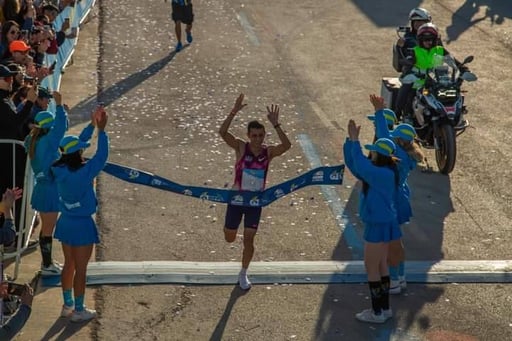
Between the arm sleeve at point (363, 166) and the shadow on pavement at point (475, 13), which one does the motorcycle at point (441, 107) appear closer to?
→ the arm sleeve at point (363, 166)

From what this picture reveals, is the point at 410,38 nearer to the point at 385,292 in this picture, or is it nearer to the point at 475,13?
the point at 385,292

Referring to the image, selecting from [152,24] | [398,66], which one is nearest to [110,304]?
[398,66]

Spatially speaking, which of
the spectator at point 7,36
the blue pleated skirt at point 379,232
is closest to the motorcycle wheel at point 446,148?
the blue pleated skirt at point 379,232

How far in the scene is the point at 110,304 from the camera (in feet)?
34.1

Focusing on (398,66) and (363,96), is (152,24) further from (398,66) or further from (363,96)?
(398,66)

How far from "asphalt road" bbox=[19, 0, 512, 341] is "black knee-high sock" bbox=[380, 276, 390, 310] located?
0.18 meters

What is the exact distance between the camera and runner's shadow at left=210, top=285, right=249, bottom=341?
9914mm

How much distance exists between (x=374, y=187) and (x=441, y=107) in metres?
4.74

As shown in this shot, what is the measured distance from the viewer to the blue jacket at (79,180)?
951 cm

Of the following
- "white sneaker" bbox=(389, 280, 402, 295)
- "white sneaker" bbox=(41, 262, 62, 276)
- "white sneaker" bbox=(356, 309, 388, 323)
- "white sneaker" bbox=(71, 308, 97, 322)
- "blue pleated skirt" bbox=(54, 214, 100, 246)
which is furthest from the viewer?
"white sneaker" bbox=(41, 262, 62, 276)

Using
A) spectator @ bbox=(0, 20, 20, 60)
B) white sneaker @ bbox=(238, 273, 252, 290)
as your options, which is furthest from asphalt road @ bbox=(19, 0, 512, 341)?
spectator @ bbox=(0, 20, 20, 60)

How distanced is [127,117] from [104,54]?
396 centimetres

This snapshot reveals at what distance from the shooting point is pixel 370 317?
10.2 metres

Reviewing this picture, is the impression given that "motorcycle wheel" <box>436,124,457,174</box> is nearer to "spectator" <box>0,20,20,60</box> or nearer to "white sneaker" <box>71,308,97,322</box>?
"spectator" <box>0,20,20,60</box>
